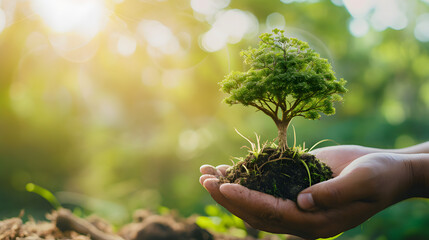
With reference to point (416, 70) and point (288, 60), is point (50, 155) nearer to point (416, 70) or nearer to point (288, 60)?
point (288, 60)

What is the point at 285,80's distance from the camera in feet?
5.28

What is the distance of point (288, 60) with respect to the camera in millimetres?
1725

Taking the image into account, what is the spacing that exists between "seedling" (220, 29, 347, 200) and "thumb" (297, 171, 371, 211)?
0.53 ft

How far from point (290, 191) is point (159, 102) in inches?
136

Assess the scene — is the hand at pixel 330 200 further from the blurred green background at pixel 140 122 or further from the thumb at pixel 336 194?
the blurred green background at pixel 140 122

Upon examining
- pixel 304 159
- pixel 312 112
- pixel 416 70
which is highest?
pixel 416 70

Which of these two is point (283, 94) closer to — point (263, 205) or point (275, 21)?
point (263, 205)

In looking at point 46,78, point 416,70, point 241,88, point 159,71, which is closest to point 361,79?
point 416,70

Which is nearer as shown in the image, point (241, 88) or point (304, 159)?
point (241, 88)

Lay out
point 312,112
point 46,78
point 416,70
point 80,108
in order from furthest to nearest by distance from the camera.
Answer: point 416,70 → point 80,108 → point 46,78 → point 312,112

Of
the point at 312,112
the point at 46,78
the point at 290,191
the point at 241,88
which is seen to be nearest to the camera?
the point at 290,191

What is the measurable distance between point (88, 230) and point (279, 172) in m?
1.29

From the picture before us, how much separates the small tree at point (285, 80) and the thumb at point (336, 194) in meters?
0.50

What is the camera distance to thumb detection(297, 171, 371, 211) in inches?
51.5
